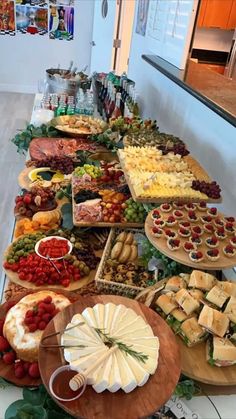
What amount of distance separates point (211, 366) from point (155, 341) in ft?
0.72

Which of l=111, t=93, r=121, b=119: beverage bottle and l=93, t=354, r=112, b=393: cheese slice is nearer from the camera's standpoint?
l=93, t=354, r=112, b=393: cheese slice

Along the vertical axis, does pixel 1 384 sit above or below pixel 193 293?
below

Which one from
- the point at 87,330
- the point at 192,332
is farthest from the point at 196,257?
the point at 87,330

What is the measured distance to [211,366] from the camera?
38.0 inches

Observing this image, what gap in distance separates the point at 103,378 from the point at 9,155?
3588 mm

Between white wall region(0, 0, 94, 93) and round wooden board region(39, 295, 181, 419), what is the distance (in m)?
6.22

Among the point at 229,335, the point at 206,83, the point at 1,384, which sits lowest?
the point at 1,384

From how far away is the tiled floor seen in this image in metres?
2.86

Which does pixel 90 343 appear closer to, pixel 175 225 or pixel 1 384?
pixel 1 384

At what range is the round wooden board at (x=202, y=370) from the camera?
934 millimetres

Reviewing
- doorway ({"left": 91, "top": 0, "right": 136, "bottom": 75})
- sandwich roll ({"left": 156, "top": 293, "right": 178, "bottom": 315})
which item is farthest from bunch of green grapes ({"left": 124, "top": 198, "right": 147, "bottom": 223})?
doorway ({"left": 91, "top": 0, "right": 136, "bottom": 75})

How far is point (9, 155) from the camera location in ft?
13.1

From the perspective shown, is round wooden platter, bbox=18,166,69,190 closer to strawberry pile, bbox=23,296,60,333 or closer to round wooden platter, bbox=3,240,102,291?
round wooden platter, bbox=3,240,102,291

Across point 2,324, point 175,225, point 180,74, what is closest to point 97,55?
point 180,74
